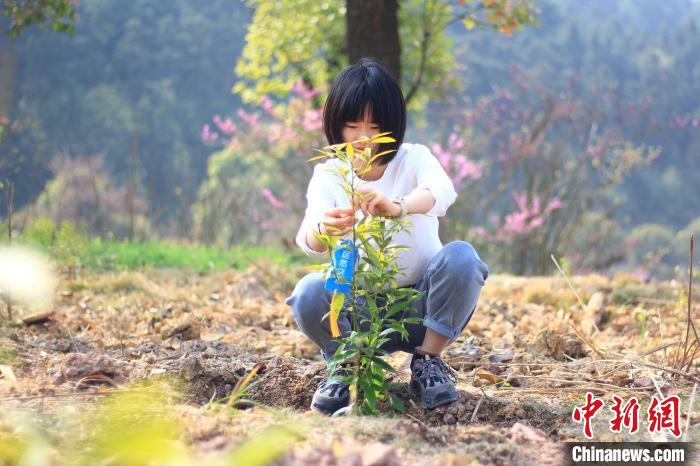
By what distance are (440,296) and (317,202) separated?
1.61 ft

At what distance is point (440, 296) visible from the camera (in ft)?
7.43

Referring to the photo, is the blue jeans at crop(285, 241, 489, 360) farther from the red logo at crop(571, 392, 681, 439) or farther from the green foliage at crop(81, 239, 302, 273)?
the green foliage at crop(81, 239, 302, 273)

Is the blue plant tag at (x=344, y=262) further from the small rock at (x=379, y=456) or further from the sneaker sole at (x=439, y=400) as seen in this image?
the small rock at (x=379, y=456)

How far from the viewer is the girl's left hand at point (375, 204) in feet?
6.51

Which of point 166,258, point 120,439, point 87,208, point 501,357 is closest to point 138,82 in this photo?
point 87,208

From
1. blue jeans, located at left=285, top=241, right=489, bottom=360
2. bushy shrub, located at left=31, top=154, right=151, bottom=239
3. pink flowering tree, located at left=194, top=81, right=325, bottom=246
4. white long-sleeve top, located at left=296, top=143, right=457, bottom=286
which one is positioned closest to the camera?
blue jeans, located at left=285, top=241, right=489, bottom=360

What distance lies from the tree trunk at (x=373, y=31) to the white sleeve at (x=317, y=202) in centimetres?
371

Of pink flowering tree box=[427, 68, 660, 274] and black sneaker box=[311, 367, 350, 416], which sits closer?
black sneaker box=[311, 367, 350, 416]

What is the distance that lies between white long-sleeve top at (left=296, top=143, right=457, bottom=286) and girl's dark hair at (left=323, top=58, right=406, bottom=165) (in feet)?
0.36

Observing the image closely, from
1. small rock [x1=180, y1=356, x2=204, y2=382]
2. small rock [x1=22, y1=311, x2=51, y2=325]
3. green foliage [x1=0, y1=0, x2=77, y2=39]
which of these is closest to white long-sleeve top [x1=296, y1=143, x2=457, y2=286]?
small rock [x1=180, y1=356, x2=204, y2=382]

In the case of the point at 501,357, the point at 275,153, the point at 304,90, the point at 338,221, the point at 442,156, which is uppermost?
the point at 304,90

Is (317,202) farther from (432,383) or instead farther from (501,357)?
(501,357)

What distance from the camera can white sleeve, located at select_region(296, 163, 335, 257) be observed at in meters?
2.34

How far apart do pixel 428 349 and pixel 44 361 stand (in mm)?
1297
